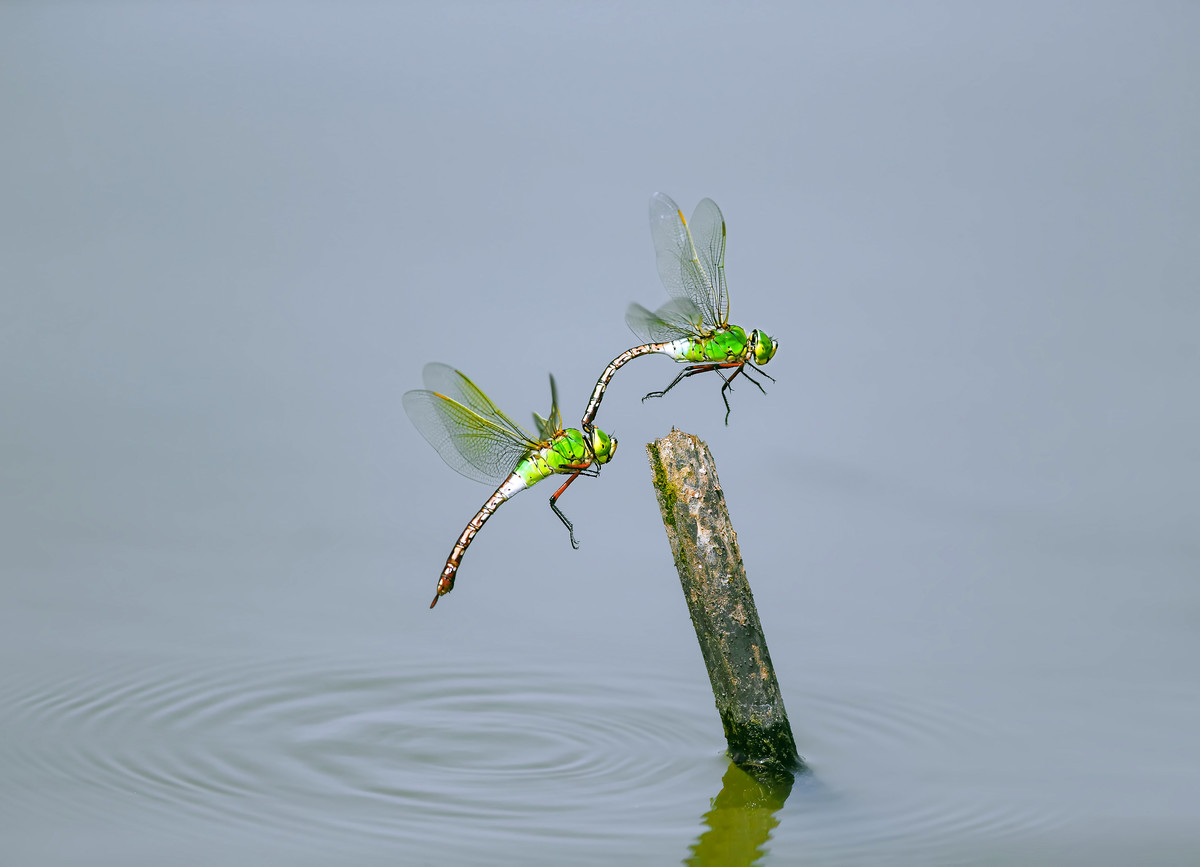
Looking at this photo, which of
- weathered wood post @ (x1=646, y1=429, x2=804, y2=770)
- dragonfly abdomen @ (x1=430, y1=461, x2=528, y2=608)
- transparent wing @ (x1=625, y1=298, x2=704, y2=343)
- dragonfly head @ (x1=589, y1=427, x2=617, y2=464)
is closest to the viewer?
dragonfly head @ (x1=589, y1=427, x2=617, y2=464)

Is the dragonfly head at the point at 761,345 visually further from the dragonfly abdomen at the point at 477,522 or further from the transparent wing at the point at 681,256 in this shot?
the dragonfly abdomen at the point at 477,522

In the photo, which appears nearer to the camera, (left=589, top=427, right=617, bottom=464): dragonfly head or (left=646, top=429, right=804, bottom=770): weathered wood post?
(left=589, top=427, right=617, bottom=464): dragonfly head

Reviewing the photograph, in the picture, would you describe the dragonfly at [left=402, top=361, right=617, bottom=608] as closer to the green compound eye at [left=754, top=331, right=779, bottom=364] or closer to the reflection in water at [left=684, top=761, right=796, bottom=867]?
the green compound eye at [left=754, top=331, right=779, bottom=364]

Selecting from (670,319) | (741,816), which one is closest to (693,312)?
(670,319)

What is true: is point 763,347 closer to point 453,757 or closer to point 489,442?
point 489,442

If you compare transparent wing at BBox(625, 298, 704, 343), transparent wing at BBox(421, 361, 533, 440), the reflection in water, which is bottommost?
the reflection in water

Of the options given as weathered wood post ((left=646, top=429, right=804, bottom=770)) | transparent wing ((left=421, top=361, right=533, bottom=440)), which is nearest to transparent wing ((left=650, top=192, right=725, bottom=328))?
weathered wood post ((left=646, top=429, right=804, bottom=770))
